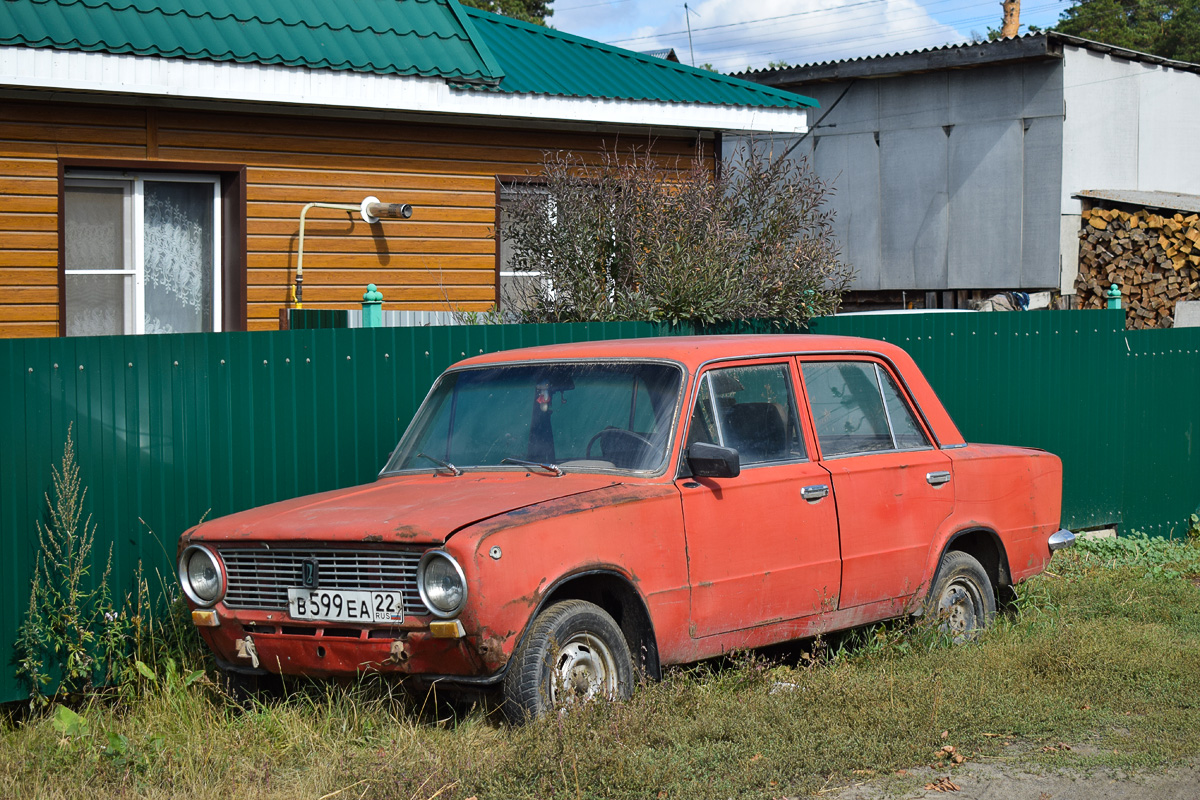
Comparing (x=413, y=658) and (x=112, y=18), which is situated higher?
(x=112, y=18)

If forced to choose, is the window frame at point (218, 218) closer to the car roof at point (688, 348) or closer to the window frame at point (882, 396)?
the car roof at point (688, 348)

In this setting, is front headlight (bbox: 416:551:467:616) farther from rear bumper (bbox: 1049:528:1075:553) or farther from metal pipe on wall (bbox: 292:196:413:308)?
metal pipe on wall (bbox: 292:196:413:308)

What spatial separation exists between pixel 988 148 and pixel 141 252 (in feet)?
45.4

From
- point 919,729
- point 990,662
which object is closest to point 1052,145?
point 990,662

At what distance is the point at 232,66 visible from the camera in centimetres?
997

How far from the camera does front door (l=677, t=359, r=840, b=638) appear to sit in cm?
575

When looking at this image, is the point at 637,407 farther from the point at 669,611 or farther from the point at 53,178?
the point at 53,178

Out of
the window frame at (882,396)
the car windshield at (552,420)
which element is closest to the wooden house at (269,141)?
the car windshield at (552,420)

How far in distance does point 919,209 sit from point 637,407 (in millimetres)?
16167

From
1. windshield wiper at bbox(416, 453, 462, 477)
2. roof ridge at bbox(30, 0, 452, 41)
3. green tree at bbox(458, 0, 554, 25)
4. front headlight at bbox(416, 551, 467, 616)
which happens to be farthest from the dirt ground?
green tree at bbox(458, 0, 554, 25)

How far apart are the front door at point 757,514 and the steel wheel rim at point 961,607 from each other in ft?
3.37

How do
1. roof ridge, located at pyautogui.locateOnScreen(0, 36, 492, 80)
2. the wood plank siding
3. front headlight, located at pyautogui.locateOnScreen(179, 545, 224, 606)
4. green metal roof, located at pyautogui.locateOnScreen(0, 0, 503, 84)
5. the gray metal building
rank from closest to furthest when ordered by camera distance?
1. front headlight, located at pyautogui.locateOnScreen(179, 545, 224, 606)
2. roof ridge, located at pyautogui.locateOnScreen(0, 36, 492, 80)
3. green metal roof, located at pyautogui.locateOnScreen(0, 0, 503, 84)
4. the wood plank siding
5. the gray metal building

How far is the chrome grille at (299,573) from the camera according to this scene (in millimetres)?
4984

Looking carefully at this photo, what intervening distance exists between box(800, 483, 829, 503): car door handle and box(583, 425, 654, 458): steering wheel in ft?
2.89
